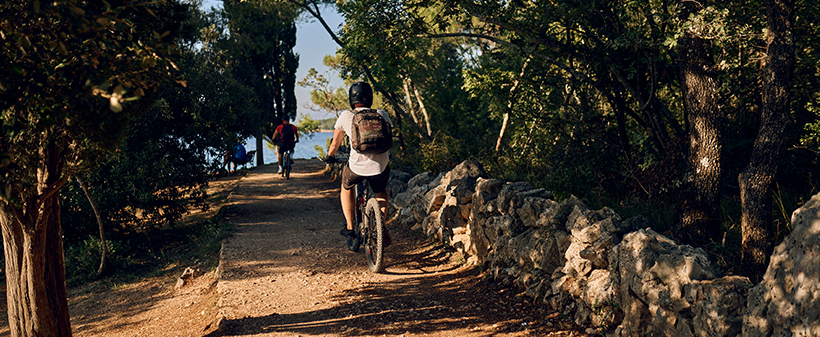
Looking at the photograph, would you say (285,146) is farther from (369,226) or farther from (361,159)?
(361,159)

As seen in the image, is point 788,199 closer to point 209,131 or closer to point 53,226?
point 53,226

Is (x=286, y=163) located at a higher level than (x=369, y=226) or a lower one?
higher

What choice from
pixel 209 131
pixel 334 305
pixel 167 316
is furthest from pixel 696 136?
pixel 209 131

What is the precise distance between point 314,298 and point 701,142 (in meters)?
4.23

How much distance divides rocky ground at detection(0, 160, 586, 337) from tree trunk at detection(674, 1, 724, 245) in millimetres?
1710

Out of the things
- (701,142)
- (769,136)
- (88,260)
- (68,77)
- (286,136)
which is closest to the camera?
(68,77)

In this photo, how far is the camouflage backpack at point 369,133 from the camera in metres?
5.54

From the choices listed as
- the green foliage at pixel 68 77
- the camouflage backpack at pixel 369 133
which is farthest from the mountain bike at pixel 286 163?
the green foliage at pixel 68 77

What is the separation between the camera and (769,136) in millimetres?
4328

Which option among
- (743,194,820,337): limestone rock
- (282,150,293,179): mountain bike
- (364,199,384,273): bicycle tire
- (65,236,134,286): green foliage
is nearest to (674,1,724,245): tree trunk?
(743,194,820,337): limestone rock

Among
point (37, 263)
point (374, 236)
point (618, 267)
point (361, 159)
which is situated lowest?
point (618, 267)

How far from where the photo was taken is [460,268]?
6.42 m

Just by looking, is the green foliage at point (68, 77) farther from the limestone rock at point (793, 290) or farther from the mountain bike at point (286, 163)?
the mountain bike at point (286, 163)

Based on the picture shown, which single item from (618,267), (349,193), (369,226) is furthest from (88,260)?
(618,267)
